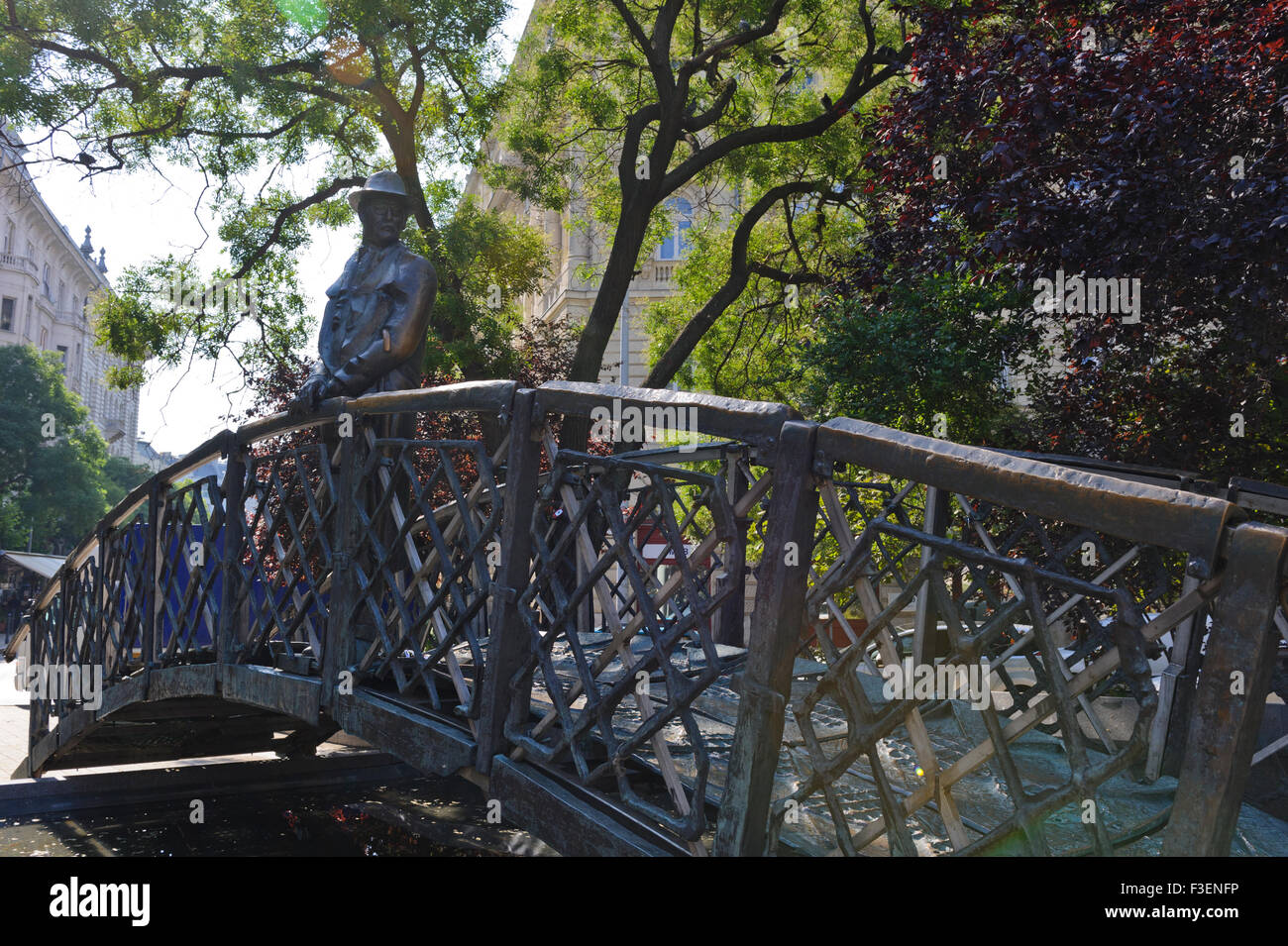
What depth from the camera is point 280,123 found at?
14.7 meters

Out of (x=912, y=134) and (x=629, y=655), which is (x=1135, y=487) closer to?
(x=629, y=655)

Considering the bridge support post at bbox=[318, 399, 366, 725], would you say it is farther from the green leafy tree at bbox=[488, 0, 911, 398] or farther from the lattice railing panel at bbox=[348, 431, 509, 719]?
the green leafy tree at bbox=[488, 0, 911, 398]

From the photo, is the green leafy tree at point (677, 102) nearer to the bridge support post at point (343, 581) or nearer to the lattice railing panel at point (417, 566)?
the bridge support post at point (343, 581)

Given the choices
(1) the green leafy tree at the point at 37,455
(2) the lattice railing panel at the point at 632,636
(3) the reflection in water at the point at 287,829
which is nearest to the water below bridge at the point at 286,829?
(3) the reflection in water at the point at 287,829

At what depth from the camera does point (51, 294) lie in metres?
67.4

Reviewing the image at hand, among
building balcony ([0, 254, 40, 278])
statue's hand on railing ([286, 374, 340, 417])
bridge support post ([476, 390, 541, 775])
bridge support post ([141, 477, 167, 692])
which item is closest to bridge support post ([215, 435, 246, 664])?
bridge support post ([141, 477, 167, 692])

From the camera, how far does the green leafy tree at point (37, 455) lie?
4125cm

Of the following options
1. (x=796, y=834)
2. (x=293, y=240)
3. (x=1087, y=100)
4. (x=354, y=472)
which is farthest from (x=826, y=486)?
(x=293, y=240)

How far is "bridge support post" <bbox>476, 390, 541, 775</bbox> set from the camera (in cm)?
391

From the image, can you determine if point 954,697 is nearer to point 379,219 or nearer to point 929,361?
point 379,219

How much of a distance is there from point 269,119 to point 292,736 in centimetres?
877

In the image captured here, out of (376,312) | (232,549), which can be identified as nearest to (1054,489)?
(376,312)

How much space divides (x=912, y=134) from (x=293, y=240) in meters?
9.78

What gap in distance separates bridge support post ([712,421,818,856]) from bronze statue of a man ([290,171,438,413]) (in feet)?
9.49
